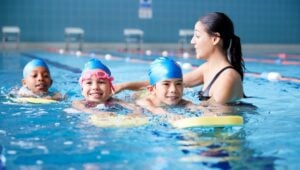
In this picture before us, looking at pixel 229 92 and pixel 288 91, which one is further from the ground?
pixel 229 92

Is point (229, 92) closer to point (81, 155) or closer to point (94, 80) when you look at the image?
point (94, 80)

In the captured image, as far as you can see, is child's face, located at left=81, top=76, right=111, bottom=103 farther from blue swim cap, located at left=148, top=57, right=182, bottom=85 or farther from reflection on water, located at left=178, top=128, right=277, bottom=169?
reflection on water, located at left=178, top=128, right=277, bottom=169

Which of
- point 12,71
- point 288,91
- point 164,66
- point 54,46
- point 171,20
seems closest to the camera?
point 164,66

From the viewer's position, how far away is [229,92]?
3.54 meters

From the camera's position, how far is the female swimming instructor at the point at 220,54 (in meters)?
3.53

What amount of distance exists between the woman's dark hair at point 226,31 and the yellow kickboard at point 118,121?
90 cm

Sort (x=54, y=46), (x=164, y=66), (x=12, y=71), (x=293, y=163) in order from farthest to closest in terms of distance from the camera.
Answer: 1. (x=54, y=46)
2. (x=12, y=71)
3. (x=164, y=66)
4. (x=293, y=163)

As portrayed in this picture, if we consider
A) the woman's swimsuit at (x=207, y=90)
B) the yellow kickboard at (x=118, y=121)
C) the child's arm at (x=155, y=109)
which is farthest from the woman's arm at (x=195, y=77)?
the yellow kickboard at (x=118, y=121)

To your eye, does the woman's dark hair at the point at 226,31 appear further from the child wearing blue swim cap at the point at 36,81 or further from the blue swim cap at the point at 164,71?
the child wearing blue swim cap at the point at 36,81

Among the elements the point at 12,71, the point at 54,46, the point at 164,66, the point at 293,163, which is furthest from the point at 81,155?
the point at 54,46

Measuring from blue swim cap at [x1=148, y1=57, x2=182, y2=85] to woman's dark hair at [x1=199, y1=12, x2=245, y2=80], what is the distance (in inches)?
16.6

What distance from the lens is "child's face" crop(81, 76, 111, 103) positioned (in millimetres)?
3523

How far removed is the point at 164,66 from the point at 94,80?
0.55 metres

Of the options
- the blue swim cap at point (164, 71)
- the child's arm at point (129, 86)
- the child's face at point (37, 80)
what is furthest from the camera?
the child's face at point (37, 80)
